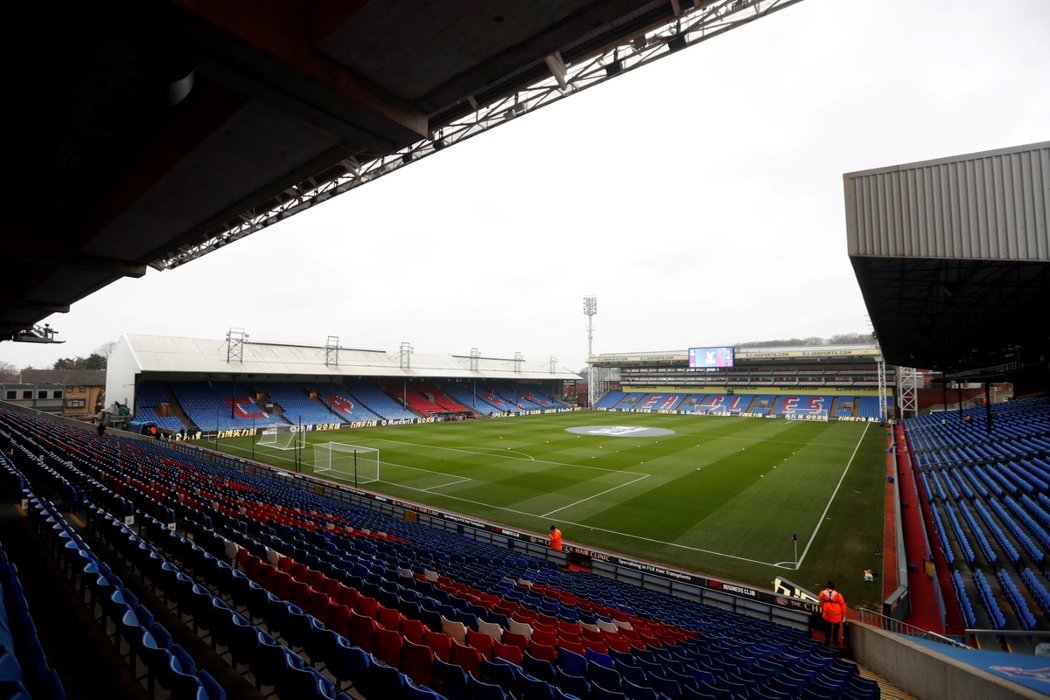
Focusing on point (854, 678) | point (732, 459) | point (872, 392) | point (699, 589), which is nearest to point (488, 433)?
point (732, 459)

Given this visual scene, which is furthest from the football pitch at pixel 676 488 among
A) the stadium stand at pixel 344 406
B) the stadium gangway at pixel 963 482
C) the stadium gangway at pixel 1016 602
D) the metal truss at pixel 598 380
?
the metal truss at pixel 598 380

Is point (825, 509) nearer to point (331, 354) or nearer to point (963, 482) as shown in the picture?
point (963, 482)

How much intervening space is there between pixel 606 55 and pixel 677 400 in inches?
2866

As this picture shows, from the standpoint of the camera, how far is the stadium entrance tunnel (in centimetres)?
4469

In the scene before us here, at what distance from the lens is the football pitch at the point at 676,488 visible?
16.6 meters

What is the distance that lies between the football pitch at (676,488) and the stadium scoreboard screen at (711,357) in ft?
66.2

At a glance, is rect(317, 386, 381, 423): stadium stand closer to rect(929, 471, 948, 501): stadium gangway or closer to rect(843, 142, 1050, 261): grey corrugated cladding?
rect(929, 471, 948, 501): stadium gangway

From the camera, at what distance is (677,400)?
7450 cm

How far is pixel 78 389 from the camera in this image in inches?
2421

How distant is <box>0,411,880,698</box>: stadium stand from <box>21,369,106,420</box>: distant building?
56.4m

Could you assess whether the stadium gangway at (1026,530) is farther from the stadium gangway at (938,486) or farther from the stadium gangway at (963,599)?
the stadium gangway at (938,486)

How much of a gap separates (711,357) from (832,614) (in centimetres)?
5986

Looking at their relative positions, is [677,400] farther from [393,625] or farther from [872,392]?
[393,625]

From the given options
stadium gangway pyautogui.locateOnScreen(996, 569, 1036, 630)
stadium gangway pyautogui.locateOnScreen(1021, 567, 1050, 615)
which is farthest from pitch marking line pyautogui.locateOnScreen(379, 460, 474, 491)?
stadium gangway pyautogui.locateOnScreen(1021, 567, 1050, 615)
